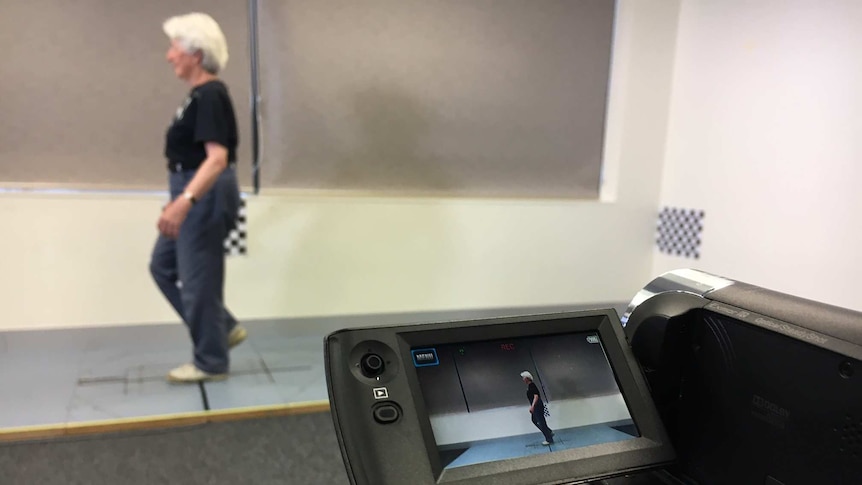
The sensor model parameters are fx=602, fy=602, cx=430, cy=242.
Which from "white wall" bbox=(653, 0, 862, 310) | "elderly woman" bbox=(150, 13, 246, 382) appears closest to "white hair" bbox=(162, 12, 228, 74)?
"elderly woman" bbox=(150, 13, 246, 382)

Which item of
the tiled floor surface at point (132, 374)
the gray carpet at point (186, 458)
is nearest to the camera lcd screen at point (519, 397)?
the gray carpet at point (186, 458)

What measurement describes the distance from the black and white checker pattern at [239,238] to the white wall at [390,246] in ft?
0.10

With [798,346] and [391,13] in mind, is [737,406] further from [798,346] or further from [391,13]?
[391,13]

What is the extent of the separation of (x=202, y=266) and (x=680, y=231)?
2.08 metres

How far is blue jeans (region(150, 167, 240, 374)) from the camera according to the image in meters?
1.89

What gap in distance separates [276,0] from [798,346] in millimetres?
2188

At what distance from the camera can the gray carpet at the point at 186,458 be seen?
4.69 ft

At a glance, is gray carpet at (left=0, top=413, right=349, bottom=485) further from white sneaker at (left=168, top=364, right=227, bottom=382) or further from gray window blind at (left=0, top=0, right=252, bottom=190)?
gray window blind at (left=0, top=0, right=252, bottom=190)

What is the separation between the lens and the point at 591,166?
287 centimetres

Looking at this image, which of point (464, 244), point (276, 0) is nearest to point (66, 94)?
point (276, 0)

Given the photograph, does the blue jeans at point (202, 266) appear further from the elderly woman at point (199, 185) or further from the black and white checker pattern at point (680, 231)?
the black and white checker pattern at point (680, 231)

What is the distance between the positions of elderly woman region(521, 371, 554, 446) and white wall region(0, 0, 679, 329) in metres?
1.85

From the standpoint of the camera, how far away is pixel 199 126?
1834 millimetres

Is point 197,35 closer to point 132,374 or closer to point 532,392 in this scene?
point 132,374
